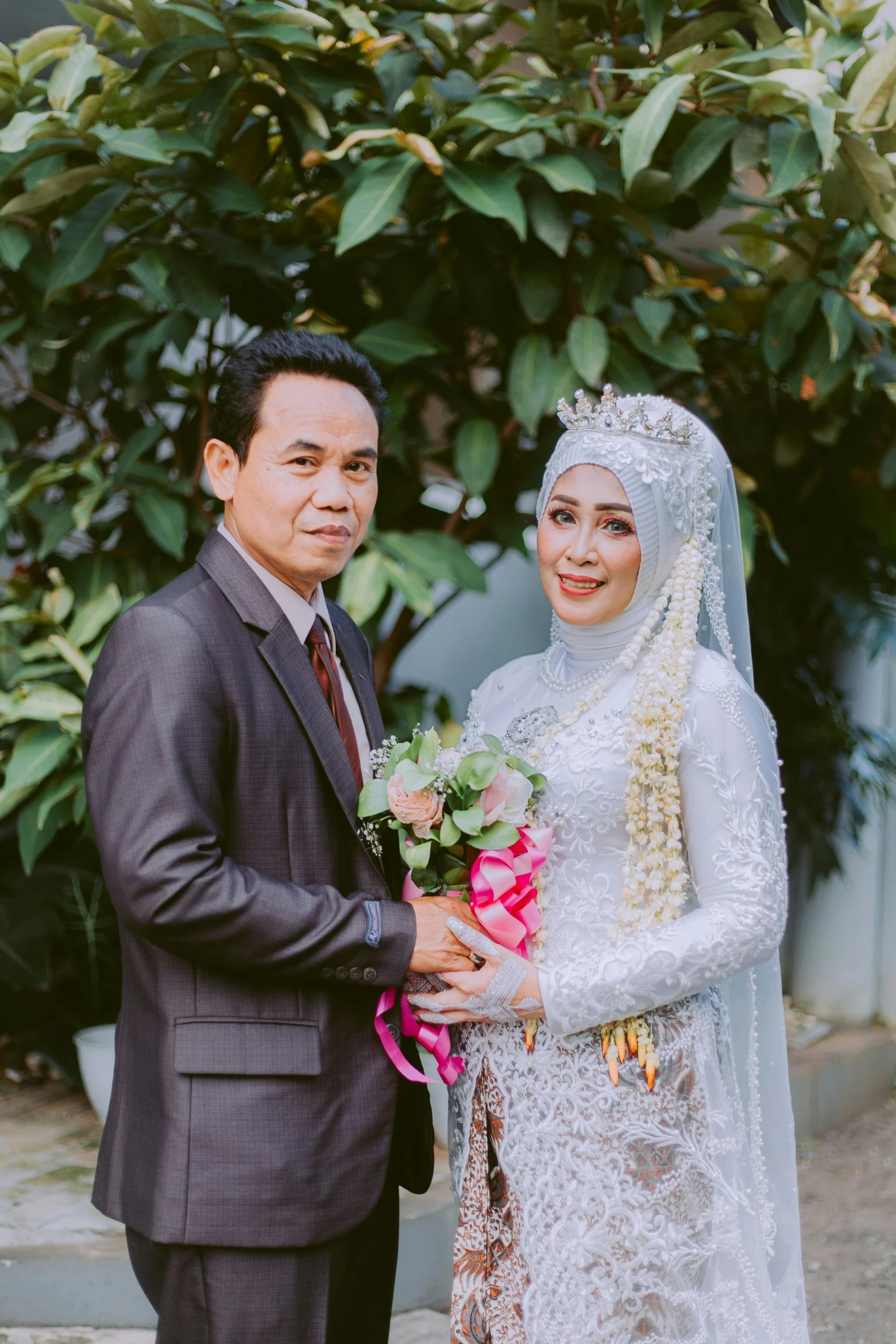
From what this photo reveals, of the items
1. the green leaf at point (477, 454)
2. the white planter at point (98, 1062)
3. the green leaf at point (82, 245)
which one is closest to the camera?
the green leaf at point (82, 245)

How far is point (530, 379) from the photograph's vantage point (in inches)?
105

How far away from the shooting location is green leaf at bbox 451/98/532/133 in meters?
2.35

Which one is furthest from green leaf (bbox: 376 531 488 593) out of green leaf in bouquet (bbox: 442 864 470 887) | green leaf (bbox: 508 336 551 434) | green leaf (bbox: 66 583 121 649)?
green leaf in bouquet (bbox: 442 864 470 887)

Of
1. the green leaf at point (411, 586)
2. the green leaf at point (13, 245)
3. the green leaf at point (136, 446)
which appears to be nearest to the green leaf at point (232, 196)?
the green leaf at point (13, 245)

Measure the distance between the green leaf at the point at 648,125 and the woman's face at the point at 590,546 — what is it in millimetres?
847

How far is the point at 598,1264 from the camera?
167 cm

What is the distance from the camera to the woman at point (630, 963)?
1639 mm

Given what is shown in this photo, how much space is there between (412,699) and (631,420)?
169cm

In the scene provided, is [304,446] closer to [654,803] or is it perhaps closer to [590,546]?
[590,546]

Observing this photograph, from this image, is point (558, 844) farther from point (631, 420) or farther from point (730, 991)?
point (631, 420)

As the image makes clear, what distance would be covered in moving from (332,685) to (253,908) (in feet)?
1.29

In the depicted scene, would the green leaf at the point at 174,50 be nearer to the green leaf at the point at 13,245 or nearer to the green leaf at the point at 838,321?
the green leaf at the point at 13,245

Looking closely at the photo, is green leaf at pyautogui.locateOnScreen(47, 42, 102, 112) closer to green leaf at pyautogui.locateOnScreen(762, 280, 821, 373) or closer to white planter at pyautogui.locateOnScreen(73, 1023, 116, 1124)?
green leaf at pyautogui.locateOnScreen(762, 280, 821, 373)

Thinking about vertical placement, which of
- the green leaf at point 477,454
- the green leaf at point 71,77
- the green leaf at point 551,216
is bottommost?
the green leaf at point 477,454
